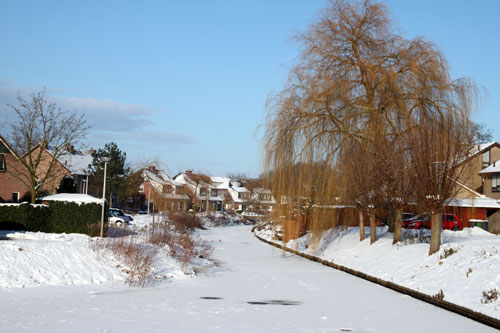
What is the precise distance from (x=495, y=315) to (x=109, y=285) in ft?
32.9

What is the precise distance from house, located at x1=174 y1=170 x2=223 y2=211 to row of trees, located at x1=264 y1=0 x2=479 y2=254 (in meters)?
56.2

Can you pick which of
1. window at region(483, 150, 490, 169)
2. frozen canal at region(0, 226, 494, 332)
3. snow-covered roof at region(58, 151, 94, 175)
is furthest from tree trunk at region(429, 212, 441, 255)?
snow-covered roof at region(58, 151, 94, 175)

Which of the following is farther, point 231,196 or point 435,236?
point 231,196

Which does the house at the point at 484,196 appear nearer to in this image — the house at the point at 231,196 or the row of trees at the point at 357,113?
the row of trees at the point at 357,113

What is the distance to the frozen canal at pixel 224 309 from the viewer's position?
10.2 m

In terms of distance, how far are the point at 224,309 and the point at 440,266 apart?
Answer: 7124 millimetres

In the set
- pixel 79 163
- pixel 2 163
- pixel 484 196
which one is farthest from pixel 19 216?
pixel 79 163

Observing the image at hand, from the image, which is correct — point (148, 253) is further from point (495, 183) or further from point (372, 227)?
point (495, 183)

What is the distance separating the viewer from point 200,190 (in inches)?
3647

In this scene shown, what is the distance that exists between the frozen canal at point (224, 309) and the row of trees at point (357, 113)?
5368mm

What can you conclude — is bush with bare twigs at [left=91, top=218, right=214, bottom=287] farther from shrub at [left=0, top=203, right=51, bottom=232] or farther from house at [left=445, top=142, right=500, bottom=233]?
house at [left=445, top=142, right=500, bottom=233]

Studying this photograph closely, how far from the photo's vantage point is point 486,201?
41844 mm

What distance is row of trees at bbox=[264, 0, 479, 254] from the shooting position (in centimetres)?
2092

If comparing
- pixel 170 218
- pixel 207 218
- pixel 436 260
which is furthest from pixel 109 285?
pixel 207 218
